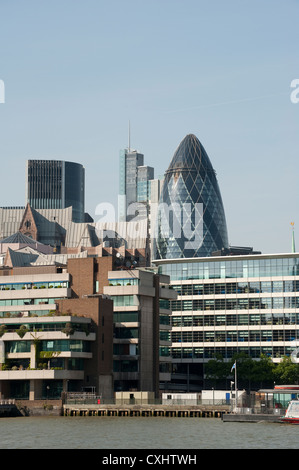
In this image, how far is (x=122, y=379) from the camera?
174125 millimetres

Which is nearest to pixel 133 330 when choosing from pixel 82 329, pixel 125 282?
pixel 125 282

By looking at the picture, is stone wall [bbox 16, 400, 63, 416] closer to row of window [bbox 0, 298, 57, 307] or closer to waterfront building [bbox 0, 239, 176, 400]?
waterfront building [bbox 0, 239, 176, 400]

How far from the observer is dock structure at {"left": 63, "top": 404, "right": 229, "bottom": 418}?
14525cm

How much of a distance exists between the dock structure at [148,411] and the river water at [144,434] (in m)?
6.11

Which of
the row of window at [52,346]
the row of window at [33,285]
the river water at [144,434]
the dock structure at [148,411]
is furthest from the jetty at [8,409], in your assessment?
the row of window at [33,285]

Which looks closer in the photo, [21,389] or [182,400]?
[182,400]

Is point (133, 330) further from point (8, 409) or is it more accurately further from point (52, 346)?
point (8, 409)

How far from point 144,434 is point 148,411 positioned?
41.8 m

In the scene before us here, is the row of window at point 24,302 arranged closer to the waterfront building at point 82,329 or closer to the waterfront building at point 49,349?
the waterfront building at point 82,329

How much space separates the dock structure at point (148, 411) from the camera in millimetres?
145250
